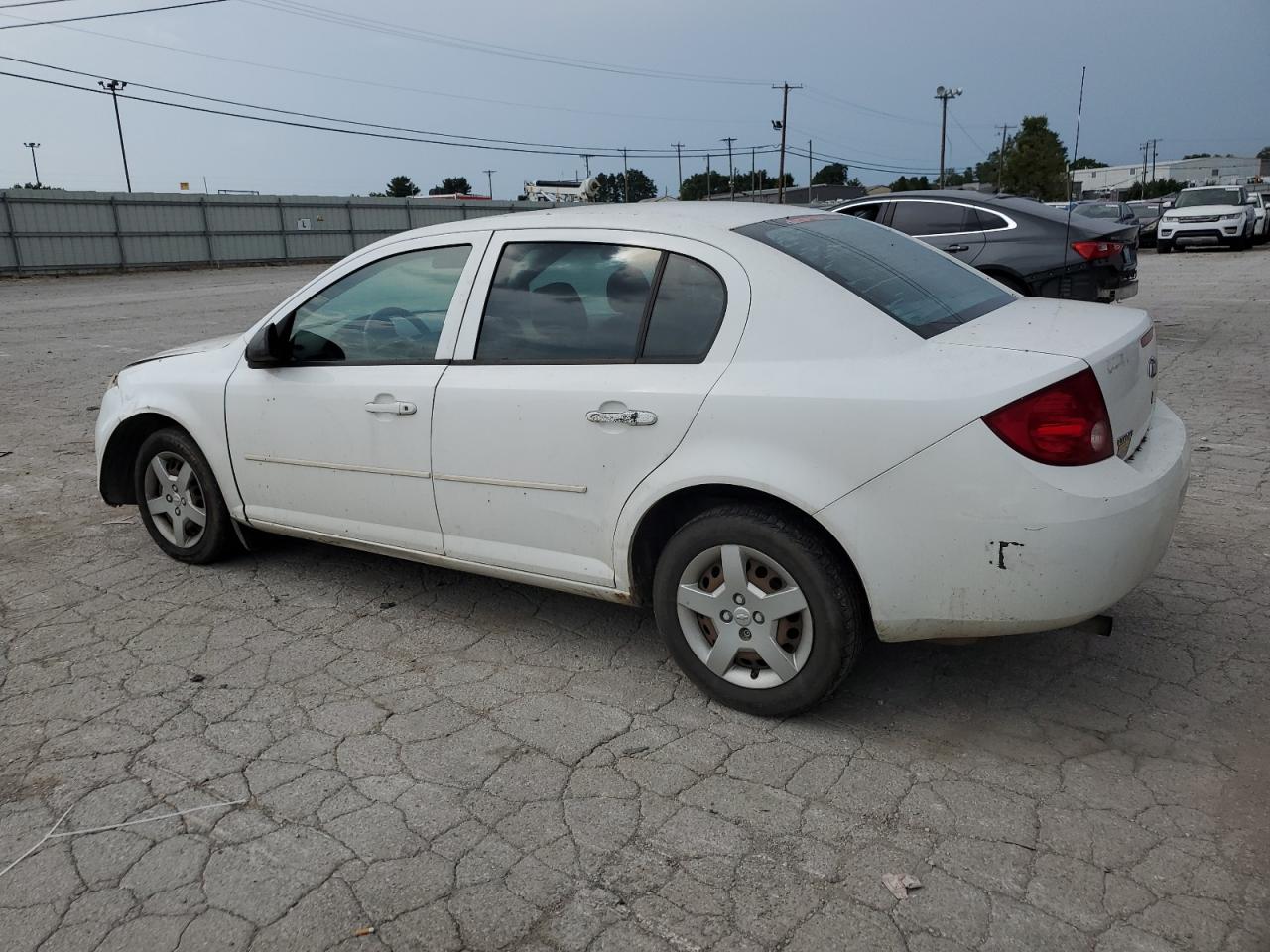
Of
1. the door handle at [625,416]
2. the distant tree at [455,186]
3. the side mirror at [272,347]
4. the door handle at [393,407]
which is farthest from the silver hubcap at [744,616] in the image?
the distant tree at [455,186]

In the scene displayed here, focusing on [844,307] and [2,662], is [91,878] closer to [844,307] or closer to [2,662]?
[2,662]

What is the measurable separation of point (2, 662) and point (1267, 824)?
4312mm

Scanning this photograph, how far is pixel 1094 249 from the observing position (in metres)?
9.46

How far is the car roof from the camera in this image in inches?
137

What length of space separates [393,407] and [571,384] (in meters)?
0.82

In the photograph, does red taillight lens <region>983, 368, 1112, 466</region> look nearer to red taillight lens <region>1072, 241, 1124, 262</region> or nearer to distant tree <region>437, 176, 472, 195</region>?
red taillight lens <region>1072, 241, 1124, 262</region>

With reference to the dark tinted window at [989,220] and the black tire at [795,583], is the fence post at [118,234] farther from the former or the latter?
the black tire at [795,583]

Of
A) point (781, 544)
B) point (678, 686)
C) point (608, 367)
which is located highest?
point (608, 367)

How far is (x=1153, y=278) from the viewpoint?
19.2 m

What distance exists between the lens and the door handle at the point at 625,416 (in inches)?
128

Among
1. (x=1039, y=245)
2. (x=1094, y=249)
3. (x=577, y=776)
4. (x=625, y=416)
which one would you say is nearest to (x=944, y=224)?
(x=1039, y=245)

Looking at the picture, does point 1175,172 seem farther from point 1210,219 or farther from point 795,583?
point 795,583

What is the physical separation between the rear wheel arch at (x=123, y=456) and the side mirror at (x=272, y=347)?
3.03 feet

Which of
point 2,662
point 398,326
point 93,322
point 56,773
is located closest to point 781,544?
point 398,326
